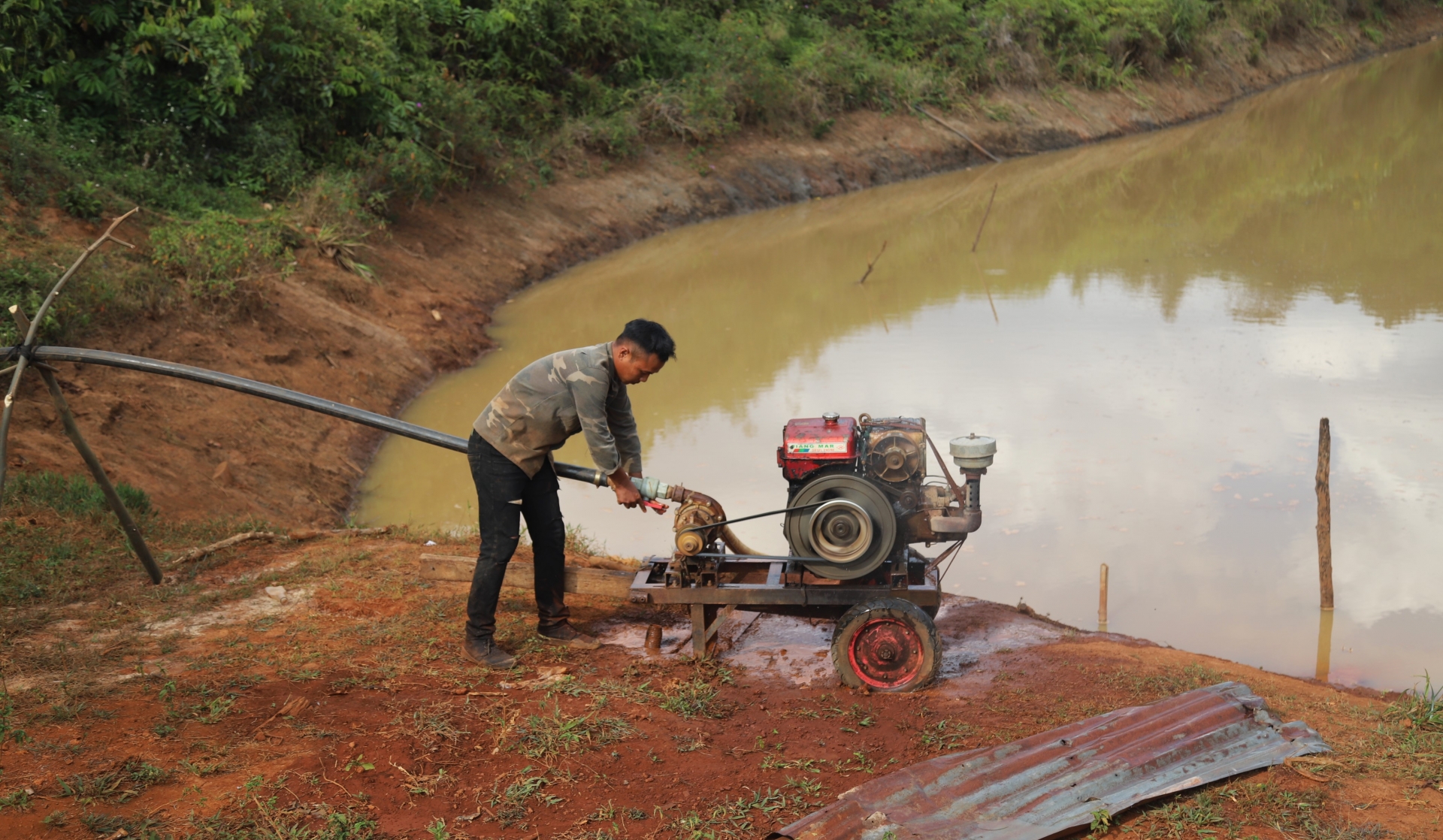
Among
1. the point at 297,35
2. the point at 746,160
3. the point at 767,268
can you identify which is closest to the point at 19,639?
the point at 297,35

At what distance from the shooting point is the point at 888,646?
471 cm

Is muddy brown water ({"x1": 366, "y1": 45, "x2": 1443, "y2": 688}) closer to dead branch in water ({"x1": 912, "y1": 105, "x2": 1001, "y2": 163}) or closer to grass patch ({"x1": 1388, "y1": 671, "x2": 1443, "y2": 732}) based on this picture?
grass patch ({"x1": 1388, "y1": 671, "x2": 1443, "y2": 732})

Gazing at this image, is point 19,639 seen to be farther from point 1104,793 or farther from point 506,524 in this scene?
point 1104,793

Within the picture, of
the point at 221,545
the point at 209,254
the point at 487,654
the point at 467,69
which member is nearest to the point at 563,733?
the point at 487,654

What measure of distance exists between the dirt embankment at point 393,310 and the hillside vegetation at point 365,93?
0.40 metres

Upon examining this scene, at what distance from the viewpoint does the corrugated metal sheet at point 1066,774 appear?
11.8 ft

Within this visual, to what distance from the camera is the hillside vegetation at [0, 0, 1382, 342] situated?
10.7 metres

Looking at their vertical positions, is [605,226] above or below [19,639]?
above

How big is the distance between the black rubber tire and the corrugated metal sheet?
0.70m

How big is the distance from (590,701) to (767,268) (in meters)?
12.0

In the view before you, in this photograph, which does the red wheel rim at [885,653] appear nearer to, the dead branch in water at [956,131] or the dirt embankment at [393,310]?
the dirt embankment at [393,310]

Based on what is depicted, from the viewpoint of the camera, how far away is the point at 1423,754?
407 cm

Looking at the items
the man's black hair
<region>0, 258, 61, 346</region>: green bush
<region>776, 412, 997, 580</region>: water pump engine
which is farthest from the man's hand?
<region>0, 258, 61, 346</region>: green bush

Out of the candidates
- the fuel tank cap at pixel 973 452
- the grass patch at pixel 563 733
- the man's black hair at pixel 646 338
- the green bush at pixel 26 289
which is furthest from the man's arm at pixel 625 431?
the green bush at pixel 26 289
